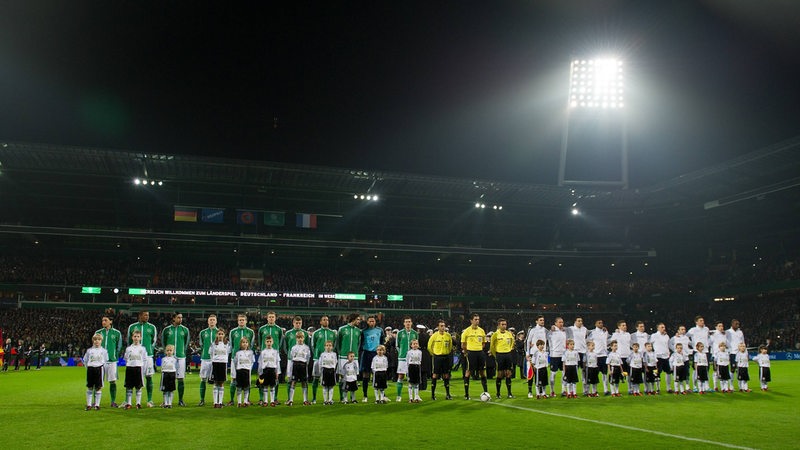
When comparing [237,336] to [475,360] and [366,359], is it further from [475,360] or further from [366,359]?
[475,360]

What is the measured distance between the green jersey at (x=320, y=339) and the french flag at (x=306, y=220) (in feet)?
122

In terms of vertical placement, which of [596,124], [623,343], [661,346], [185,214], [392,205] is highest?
[596,124]

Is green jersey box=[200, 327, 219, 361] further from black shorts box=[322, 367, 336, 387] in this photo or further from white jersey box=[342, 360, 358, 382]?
white jersey box=[342, 360, 358, 382]

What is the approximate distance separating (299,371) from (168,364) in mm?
3204

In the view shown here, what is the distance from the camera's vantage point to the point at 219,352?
14.8 metres

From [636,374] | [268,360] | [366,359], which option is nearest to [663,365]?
[636,374]

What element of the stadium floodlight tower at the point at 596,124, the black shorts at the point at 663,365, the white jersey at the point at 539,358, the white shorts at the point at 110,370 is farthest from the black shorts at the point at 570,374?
the stadium floodlight tower at the point at 596,124

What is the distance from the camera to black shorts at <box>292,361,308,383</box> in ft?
49.6

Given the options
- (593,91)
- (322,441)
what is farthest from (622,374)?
(593,91)

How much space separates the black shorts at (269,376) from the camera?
14570 millimetres

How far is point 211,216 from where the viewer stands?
5066 cm

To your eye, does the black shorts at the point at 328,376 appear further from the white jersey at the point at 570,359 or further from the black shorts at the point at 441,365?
the white jersey at the point at 570,359

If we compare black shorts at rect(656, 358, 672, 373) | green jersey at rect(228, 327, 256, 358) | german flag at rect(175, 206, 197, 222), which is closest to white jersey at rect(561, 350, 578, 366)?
black shorts at rect(656, 358, 672, 373)

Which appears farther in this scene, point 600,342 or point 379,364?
point 600,342
